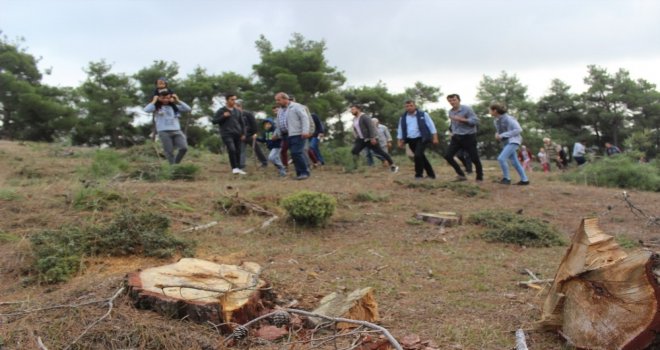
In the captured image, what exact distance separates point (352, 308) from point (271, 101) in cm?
2590

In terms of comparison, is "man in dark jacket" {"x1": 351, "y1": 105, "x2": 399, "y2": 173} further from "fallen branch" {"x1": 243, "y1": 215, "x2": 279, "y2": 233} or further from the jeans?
"fallen branch" {"x1": 243, "y1": 215, "x2": 279, "y2": 233}

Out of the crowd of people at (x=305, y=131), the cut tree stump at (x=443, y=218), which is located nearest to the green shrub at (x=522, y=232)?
the cut tree stump at (x=443, y=218)

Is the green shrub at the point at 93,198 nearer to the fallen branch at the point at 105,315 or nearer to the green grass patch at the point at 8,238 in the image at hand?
the green grass patch at the point at 8,238

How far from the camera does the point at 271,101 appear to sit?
1123 inches

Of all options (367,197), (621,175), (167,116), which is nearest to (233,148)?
(167,116)

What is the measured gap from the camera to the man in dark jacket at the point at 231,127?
10.2 meters

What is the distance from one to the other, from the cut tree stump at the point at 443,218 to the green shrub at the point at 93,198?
392 cm

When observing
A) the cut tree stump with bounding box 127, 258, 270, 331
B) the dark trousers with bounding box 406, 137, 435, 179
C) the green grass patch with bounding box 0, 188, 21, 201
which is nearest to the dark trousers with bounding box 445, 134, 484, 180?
the dark trousers with bounding box 406, 137, 435, 179

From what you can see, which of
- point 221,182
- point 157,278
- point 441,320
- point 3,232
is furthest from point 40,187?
point 441,320

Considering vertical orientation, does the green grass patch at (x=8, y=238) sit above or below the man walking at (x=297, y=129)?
below

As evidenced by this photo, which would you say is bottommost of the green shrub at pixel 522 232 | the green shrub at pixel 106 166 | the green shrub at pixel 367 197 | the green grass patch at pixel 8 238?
the green shrub at pixel 522 232

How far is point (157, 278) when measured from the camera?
347 cm

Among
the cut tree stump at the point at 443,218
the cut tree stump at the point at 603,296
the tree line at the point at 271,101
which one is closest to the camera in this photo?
the cut tree stump at the point at 603,296

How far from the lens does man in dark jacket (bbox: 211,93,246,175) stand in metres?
10.2
